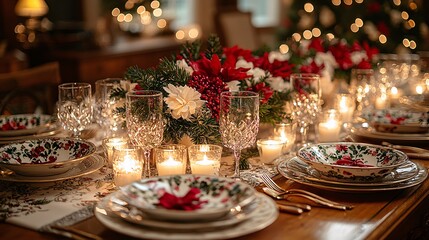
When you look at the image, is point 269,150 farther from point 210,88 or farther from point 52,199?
point 52,199

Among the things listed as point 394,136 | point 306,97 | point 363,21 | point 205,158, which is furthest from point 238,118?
point 363,21

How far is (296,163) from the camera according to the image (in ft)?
5.35

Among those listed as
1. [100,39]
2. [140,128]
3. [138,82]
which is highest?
[100,39]

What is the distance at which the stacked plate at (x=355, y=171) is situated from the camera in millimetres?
1454

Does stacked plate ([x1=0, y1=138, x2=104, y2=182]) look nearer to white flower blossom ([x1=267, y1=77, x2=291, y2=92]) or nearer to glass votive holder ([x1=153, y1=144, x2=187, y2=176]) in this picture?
glass votive holder ([x1=153, y1=144, x2=187, y2=176])

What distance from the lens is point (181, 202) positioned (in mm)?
1210

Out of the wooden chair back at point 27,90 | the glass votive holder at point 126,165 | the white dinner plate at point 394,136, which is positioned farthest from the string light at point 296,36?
the glass votive holder at point 126,165

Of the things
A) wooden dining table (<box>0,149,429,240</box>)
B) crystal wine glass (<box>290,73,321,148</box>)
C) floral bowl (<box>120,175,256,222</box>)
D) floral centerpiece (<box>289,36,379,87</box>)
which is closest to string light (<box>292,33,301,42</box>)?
floral centerpiece (<box>289,36,379,87</box>)

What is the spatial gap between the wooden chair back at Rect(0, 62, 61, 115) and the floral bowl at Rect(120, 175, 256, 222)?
4.39 ft

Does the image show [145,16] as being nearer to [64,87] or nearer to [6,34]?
[6,34]

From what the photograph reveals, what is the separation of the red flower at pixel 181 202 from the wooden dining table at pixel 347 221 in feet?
0.33

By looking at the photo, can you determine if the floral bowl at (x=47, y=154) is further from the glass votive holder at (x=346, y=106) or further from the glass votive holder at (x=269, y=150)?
the glass votive holder at (x=346, y=106)

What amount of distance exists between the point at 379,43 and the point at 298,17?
2.75ft

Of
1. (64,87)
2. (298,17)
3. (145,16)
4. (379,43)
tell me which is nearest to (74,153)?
(64,87)
